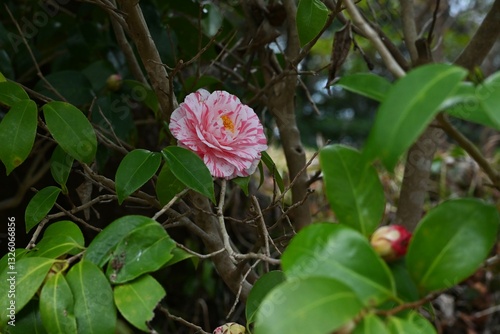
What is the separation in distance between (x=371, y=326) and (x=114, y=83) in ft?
3.13

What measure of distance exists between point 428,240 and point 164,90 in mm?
511

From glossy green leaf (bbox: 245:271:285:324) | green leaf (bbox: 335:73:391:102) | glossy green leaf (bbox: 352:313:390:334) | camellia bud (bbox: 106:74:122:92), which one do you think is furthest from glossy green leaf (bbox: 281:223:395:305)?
camellia bud (bbox: 106:74:122:92)

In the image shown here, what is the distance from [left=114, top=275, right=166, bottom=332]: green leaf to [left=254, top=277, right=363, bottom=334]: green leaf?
0.64 feet

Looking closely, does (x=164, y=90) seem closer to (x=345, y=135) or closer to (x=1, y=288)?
(x=1, y=288)

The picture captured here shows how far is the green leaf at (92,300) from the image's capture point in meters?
0.59

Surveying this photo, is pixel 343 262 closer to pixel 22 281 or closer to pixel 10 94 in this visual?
pixel 22 281

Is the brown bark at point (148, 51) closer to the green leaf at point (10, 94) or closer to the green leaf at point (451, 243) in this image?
the green leaf at point (10, 94)

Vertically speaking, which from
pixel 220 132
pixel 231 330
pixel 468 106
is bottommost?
pixel 231 330

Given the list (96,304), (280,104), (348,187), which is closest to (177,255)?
(96,304)

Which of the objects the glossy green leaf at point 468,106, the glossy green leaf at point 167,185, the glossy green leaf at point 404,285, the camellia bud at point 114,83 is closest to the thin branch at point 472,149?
the glossy green leaf at point 468,106

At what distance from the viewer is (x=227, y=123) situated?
2.67 feet

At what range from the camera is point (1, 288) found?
25.4 inches

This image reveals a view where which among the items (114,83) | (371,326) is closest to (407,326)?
(371,326)

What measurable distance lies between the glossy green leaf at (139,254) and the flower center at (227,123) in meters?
0.23
